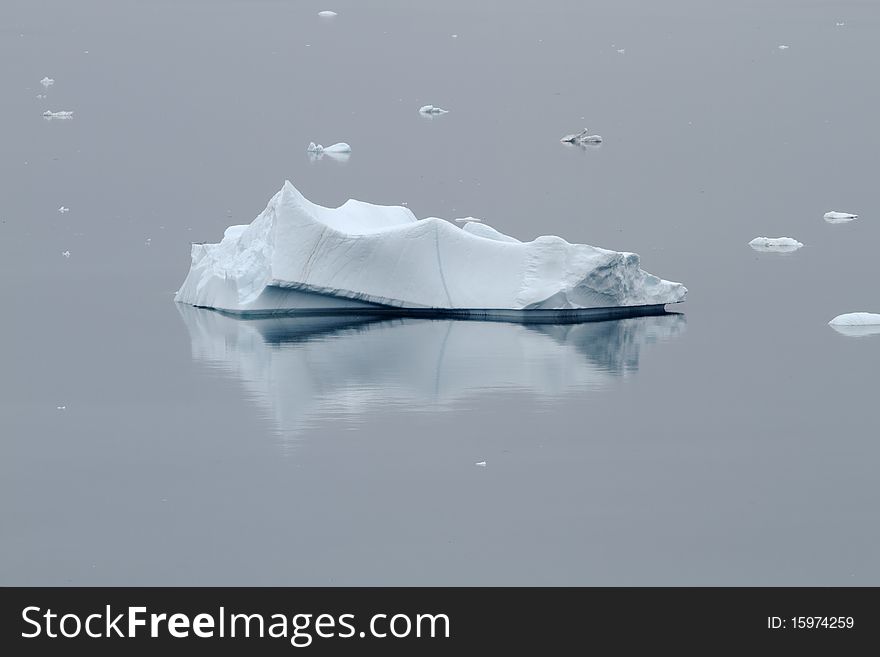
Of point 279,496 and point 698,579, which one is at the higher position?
point 279,496

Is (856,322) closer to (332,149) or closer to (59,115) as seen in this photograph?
(332,149)

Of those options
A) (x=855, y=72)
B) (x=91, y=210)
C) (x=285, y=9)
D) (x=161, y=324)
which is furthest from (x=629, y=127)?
(x=285, y=9)

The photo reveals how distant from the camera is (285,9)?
5844 centimetres

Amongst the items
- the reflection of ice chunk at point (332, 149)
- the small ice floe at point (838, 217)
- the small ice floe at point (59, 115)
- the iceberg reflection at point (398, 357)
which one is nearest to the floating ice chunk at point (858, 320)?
the iceberg reflection at point (398, 357)

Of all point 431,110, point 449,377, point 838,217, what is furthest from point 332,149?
point 449,377

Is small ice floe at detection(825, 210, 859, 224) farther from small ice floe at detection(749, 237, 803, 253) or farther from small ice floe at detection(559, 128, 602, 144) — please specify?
small ice floe at detection(559, 128, 602, 144)

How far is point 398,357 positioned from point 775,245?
7.35 meters

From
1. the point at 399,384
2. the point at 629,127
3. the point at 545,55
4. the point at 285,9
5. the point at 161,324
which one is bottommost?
the point at 399,384

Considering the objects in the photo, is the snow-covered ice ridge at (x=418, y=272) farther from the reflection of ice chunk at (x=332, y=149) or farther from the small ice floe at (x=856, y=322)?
the reflection of ice chunk at (x=332, y=149)

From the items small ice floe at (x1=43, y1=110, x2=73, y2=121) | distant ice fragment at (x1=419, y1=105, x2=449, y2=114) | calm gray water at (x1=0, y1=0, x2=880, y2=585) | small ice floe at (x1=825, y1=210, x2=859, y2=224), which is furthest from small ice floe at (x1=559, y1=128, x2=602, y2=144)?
small ice floe at (x1=43, y1=110, x2=73, y2=121)

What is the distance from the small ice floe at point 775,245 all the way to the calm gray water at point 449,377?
0.38 metres

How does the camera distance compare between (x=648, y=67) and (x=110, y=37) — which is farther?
(x=110, y=37)

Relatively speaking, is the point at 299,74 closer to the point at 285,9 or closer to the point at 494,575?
the point at 285,9

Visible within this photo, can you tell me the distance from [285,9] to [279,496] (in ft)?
157
